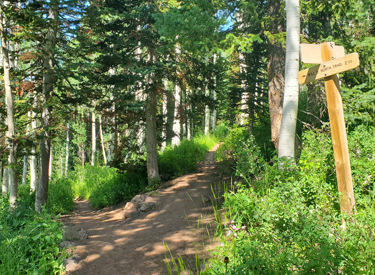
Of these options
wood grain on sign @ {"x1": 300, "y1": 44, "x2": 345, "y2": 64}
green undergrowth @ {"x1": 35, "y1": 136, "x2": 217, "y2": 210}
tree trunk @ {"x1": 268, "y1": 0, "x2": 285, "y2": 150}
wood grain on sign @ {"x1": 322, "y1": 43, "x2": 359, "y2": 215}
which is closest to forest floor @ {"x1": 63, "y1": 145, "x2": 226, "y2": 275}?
green undergrowth @ {"x1": 35, "y1": 136, "x2": 217, "y2": 210}

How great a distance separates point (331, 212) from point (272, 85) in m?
4.62

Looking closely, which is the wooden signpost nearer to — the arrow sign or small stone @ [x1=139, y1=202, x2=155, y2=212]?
the arrow sign

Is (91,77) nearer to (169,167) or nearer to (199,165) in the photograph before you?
(169,167)

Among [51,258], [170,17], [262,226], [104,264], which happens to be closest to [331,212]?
[262,226]

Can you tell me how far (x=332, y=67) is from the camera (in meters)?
3.88

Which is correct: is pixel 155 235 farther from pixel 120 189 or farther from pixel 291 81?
pixel 120 189

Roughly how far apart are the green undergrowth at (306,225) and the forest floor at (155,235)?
847mm

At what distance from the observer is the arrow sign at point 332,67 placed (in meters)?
3.59

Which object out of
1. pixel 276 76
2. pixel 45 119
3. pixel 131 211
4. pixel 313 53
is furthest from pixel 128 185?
pixel 313 53

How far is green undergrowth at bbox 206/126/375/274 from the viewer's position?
2.73 meters

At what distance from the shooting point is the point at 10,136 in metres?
7.56

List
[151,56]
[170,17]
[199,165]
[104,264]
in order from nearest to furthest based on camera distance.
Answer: [104,264] < [170,17] < [151,56] < [199,165]

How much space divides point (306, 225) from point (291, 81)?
3309 millimetres

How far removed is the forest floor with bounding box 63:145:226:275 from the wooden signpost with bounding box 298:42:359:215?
2.24 metres
